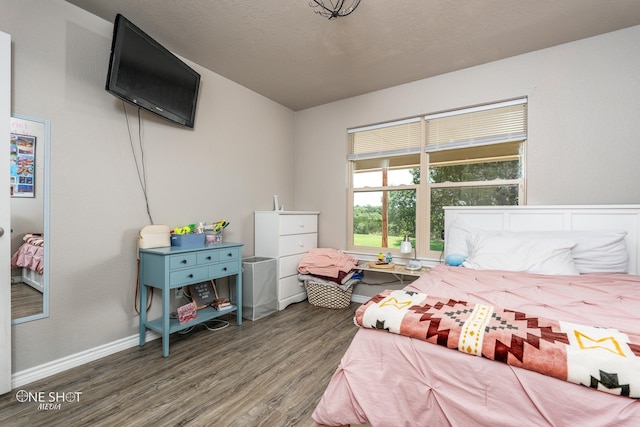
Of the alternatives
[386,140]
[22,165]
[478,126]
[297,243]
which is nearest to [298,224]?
[297,243]

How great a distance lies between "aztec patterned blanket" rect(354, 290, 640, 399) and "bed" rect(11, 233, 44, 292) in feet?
6.90

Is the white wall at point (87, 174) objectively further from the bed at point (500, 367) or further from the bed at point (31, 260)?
the bed at point (500, 367)

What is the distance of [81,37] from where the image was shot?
2.06 m

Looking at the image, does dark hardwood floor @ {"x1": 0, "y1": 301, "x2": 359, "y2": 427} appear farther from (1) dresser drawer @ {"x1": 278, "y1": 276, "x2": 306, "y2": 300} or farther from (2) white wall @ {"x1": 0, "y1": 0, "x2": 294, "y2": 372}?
(1) dresser drawer @ {"x1": 278, "y1": 276, "x2": 306, "y2": 300}

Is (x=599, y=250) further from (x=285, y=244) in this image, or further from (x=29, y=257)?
(x=29, y=257)

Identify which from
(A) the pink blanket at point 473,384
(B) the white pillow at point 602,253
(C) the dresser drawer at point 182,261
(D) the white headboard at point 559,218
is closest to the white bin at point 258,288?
(C) the dresser drawer at point 182,261

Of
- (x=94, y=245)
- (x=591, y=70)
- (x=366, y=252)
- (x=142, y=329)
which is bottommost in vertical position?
(x=142, y=329)

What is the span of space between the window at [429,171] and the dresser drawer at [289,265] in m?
0.75

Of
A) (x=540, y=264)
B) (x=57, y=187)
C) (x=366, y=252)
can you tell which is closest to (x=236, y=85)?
(x=57, y=187)

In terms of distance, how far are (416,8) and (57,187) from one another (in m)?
2.79

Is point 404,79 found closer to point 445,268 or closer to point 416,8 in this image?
point 416,8

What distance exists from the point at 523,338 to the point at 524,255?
1479 mm

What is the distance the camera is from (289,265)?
134 inches

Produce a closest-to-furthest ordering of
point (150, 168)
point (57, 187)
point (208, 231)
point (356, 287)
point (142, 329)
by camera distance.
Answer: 1. point (57, 187)
2. point (142, 329)
3. point (150, 168)
4. point (208, 231)
5. point (356, 287)
